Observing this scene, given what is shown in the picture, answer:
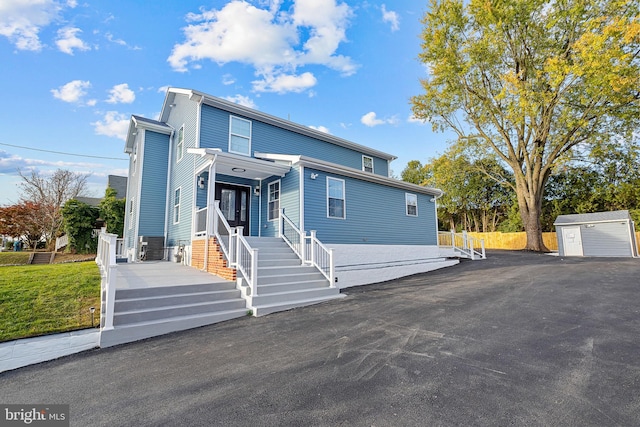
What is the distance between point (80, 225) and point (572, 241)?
28916 mm

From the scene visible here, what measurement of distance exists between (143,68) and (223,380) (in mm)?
14539

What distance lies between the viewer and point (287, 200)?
983cm

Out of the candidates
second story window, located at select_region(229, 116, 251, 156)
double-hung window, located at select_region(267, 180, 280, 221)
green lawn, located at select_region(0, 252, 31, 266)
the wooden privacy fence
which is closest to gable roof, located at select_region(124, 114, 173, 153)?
second story window, located at select_region(229, 116, 251, 156)

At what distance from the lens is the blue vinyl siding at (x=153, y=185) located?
39.3ft

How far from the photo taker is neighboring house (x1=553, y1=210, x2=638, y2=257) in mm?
16344

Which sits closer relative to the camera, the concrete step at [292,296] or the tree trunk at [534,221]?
the concrete step at [292,296]

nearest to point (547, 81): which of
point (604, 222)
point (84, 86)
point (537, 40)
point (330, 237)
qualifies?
point (537, 40)

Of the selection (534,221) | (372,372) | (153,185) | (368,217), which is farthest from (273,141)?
(534,221)

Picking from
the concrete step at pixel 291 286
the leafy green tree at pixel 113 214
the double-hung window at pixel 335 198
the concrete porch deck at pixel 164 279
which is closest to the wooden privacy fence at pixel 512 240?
the double-hung window at pixel 335 198

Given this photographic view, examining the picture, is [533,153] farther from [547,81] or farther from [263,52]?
[263,52]

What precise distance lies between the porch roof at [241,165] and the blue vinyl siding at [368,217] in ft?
3.64

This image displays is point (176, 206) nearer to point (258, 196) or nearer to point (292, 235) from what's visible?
point (258, 196)

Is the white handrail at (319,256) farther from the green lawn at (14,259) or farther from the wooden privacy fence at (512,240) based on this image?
the wooden privacy fence at (512,240)

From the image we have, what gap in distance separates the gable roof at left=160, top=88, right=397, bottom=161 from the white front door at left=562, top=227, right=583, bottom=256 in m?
12.5
